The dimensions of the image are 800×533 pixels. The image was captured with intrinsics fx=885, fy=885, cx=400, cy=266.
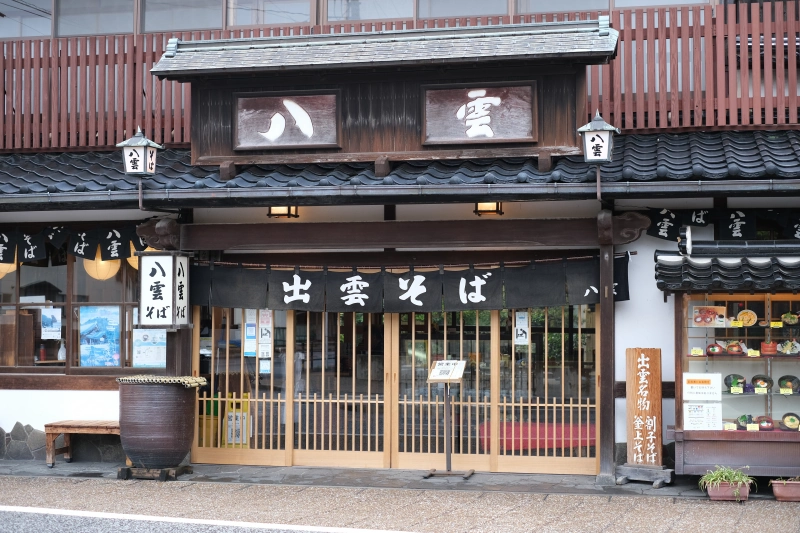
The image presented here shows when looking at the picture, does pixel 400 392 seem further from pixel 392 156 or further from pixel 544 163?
pixel 544 163

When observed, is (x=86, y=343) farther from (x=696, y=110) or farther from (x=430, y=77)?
(x=696, y=110)

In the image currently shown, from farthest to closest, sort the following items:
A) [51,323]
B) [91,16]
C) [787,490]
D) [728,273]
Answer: [91,16]
[51,323]
[728,273]
[787,490]

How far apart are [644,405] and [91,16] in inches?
373

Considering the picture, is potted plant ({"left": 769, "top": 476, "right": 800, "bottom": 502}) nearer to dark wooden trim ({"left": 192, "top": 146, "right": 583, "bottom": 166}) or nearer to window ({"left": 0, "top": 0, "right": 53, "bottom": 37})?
dark wooden trim ({"left": 192, "top": 146, "right": 583, "bottom": 166})

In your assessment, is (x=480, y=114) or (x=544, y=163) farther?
(x=480, y=114)

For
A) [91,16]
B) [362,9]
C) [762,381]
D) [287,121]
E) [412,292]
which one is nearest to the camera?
[762,381]

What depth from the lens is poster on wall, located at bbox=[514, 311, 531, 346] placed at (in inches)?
425

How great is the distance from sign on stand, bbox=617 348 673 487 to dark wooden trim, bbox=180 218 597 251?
1.44 meters

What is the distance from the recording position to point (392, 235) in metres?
10.6

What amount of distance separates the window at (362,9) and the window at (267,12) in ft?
1.31

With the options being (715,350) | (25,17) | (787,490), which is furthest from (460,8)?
(787,490)

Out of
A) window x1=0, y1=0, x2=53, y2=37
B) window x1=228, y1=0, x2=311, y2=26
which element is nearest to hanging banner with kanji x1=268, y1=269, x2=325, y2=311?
window x1=228, y1=0, x2=311, y2=26

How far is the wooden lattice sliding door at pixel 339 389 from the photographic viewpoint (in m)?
11.1

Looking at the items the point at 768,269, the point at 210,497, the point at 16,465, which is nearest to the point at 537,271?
the point at 768,269
